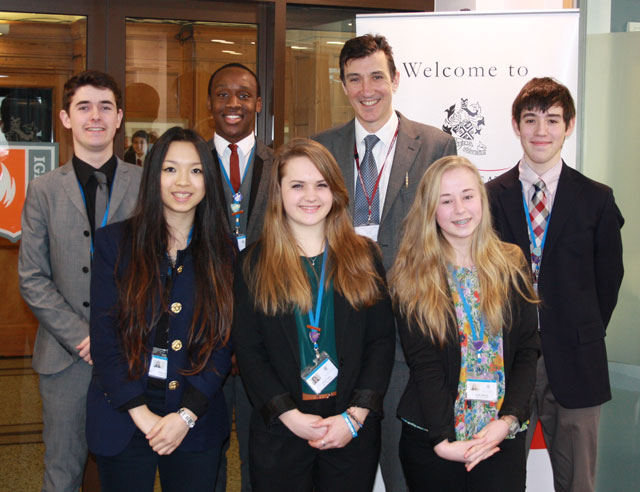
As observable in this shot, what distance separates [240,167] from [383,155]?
0.68 metres

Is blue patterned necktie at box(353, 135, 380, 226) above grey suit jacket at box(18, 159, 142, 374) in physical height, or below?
above

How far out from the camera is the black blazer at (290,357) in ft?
7.54

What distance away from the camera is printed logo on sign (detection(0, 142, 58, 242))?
367cm

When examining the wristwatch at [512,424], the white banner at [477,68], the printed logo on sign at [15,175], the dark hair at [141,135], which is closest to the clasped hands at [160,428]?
the wristwatch at [512,424]

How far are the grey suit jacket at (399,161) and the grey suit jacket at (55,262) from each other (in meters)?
1.02

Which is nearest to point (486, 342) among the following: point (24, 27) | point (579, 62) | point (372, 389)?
point (372, 389)

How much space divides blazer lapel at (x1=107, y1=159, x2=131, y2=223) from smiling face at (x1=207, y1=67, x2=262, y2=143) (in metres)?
0.58

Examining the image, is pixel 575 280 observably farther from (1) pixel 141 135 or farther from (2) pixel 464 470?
(1) pixel 141 135

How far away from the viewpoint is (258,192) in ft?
9.98

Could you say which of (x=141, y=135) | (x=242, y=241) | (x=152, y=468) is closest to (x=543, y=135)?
(x=242, y=241)

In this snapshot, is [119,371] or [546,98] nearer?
[119,371]

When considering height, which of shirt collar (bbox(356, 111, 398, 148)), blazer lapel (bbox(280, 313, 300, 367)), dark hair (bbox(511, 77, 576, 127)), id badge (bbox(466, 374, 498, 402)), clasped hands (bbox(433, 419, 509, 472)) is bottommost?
clasped hands (bbox(433, 419, 509, 472))

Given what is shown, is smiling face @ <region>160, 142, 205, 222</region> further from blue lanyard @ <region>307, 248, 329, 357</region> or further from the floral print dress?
the floral print dress

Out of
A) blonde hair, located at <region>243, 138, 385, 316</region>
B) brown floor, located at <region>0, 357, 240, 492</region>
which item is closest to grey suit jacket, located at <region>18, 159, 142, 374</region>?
blonde hair, located at <region>243, 138, 385, 316</region>
